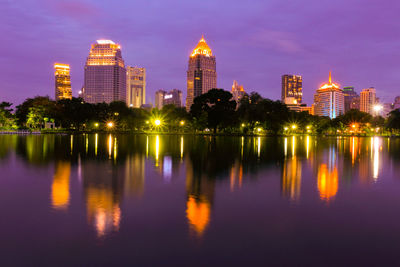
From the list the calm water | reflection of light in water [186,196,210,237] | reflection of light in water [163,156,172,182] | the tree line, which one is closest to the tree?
the tree line

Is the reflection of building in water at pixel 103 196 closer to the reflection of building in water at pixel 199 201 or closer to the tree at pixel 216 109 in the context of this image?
the reflection of building in water at pixel 199 201

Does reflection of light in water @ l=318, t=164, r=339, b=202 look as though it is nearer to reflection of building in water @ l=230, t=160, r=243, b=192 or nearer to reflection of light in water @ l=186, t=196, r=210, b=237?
reflection of building in water @ l=230, t=160, r=243, b=192

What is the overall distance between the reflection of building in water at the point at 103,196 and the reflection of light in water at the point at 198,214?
1882mm

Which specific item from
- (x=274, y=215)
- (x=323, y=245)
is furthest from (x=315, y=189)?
(x=323, y=245)

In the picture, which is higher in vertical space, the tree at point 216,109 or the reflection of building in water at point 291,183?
the tree at point 216,109

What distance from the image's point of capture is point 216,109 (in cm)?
7762

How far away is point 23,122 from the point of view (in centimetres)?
8338

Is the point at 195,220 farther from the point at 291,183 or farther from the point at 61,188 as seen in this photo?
the point at 291,183

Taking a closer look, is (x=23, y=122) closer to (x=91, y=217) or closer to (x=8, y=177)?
(x=8, y=177)

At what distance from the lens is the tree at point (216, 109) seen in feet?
253

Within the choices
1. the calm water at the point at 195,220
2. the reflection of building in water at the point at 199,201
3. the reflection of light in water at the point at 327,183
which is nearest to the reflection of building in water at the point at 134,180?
the calm water at the point at 195,220

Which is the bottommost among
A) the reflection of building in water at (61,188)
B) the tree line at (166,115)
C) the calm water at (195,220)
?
the calm water at (195,220)

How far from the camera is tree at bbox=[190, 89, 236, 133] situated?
7706 centimetres

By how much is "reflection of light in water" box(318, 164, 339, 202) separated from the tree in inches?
2352
